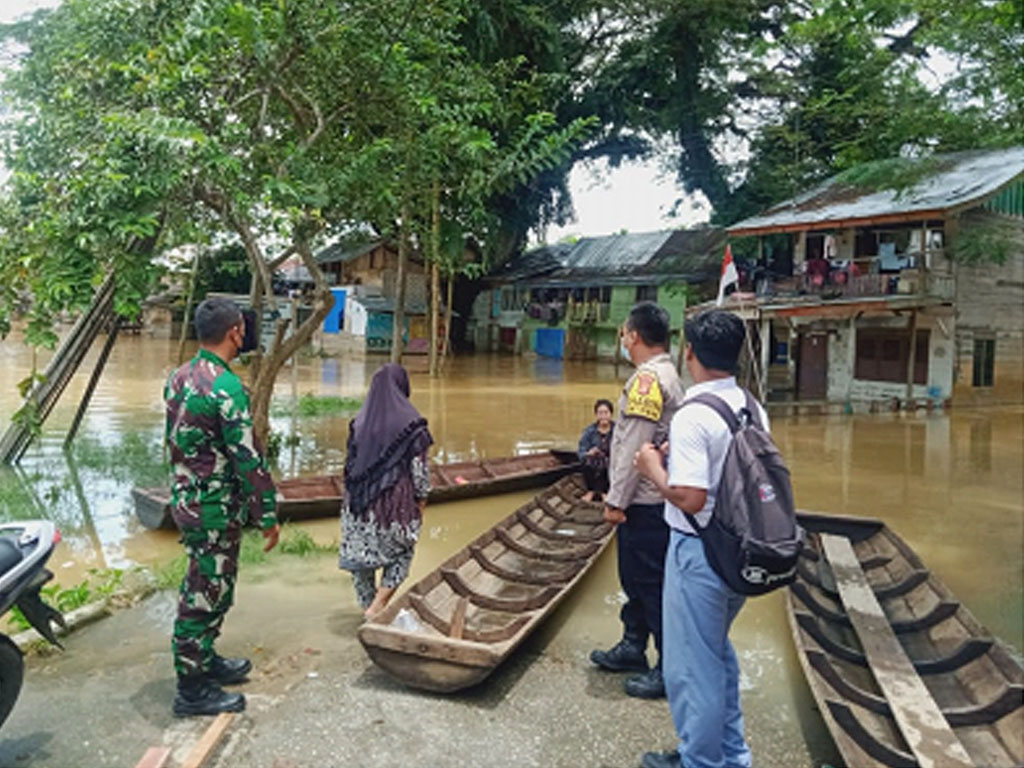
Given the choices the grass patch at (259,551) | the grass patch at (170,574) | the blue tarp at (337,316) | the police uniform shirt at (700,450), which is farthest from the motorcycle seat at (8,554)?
the blue tarp at (337,316)

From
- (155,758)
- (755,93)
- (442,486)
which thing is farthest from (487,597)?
(755,93)

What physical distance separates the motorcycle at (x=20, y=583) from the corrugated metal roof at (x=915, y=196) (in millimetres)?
16842

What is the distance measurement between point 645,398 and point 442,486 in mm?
5250

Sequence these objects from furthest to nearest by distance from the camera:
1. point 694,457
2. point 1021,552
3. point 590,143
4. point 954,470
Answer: point 590,143 → point 954,470 → point 1021,552 → point 694,457

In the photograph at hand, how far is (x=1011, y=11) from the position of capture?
14.3ft

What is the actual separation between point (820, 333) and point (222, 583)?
21.8 meters

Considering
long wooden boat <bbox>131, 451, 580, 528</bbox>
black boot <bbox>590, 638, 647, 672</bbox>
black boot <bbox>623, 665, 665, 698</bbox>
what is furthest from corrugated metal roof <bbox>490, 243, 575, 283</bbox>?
black boot <bbox>623, 665, 665, 698</bbox>

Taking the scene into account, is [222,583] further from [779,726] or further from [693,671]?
[779,726]

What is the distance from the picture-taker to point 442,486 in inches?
337

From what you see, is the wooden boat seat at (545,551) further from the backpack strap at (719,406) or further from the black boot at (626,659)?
the backpack strap at (719,406)

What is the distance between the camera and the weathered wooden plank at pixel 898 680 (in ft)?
10.4

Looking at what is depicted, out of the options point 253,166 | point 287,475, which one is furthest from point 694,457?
point 287,475

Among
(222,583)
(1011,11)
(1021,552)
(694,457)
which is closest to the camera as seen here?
(694,457)

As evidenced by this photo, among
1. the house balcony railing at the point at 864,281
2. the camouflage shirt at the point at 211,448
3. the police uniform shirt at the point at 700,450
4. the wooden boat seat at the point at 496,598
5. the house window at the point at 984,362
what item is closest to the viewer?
the police uniform shirt at the point at 700,450
